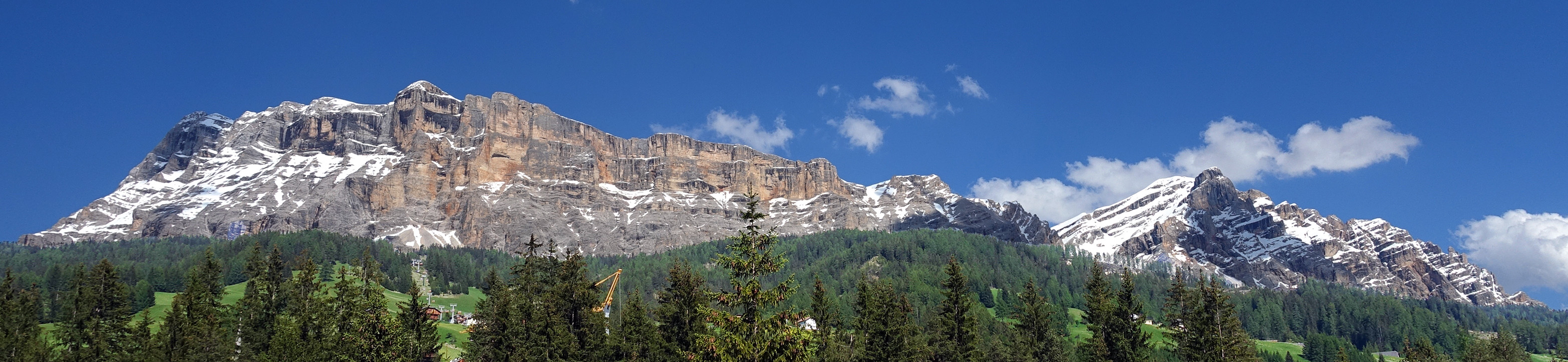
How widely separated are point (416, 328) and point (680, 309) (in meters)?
14.8

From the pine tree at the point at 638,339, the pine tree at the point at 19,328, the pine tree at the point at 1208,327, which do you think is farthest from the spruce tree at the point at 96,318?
the pine tree at the point at 1208,327

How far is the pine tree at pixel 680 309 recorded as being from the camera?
55938mm

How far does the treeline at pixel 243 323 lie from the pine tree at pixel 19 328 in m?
0.10

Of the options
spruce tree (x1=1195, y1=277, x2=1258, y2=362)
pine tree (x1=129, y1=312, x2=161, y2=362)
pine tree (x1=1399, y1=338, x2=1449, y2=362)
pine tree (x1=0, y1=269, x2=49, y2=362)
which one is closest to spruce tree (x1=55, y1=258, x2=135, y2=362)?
pine tree (x1=129, y1=312, x2=161, y2=362)

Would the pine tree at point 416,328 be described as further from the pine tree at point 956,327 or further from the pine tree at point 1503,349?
the pine tree at point 1503,349

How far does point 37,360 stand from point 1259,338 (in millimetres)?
182594

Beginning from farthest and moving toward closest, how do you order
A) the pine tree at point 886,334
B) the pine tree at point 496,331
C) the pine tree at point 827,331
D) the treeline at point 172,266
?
the treeline at point 172,266
the pine tree at point 827,331
the pine tree at point 886,334
the pine tree at point 496,331

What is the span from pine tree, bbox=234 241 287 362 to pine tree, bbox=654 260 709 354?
1058 inches

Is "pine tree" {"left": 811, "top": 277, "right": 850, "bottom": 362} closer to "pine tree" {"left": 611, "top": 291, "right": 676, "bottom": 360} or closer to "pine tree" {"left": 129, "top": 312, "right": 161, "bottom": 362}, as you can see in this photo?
"pine tree" {"left": 611, "top": 291, "right": 676, "bottom": 360}

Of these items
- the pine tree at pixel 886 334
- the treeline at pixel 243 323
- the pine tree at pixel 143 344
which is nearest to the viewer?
the treeline at pixel 243 323

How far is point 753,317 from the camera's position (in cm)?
3177

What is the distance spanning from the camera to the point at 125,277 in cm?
13388

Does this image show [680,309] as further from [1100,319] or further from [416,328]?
[1100,319]

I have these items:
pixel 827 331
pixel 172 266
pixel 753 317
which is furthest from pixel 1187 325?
pixel 172 266
